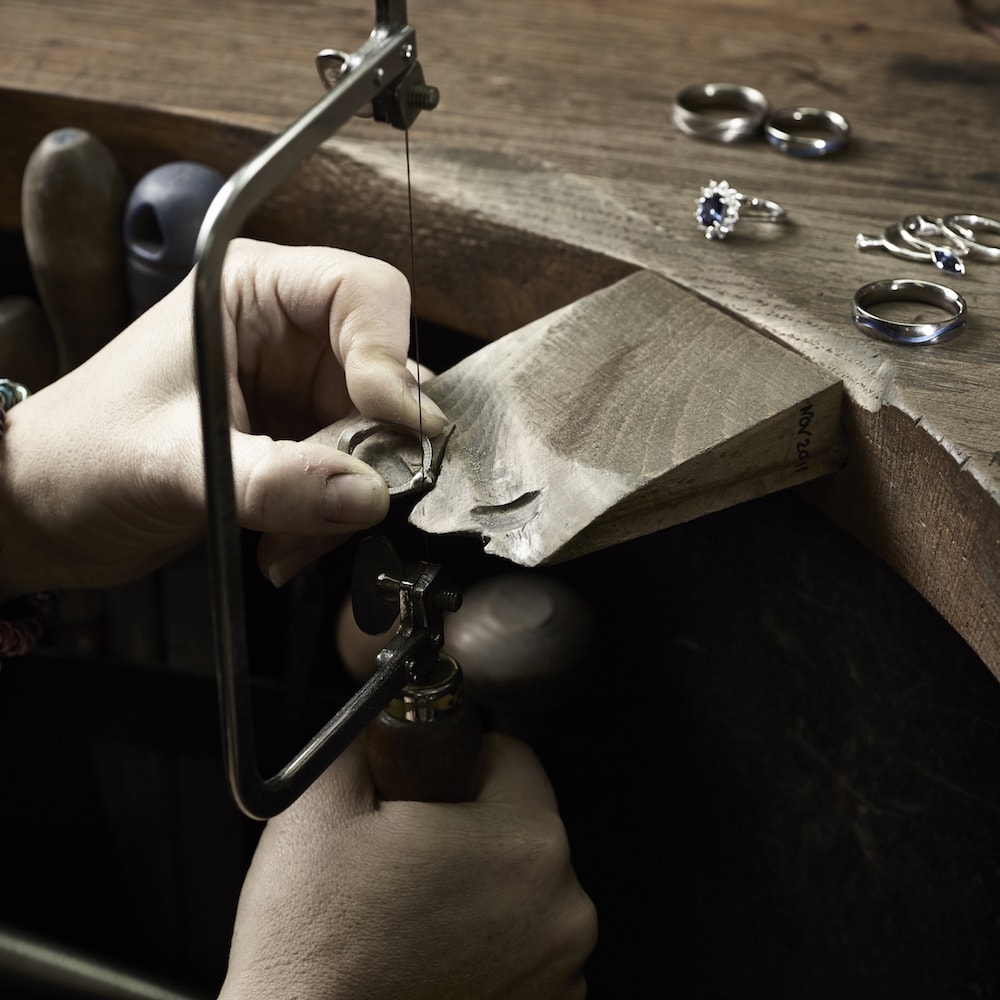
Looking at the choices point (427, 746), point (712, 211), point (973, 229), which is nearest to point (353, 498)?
point (427, 746)

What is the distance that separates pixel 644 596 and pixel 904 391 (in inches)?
12.6

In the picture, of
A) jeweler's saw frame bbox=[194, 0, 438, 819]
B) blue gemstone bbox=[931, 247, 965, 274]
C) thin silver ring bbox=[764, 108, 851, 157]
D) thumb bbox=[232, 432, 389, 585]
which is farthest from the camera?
thin silver ring bbox=[764, 108, 851, 157]

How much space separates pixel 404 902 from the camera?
1.64ft

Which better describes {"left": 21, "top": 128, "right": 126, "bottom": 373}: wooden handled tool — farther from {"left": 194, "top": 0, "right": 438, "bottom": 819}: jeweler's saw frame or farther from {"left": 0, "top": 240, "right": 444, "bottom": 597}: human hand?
{"left": 194, "top": 0, "right": 438, "bottom": 819}: jeweler's saw frame

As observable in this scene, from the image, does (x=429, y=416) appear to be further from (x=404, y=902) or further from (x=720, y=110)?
(x=720, y=110)

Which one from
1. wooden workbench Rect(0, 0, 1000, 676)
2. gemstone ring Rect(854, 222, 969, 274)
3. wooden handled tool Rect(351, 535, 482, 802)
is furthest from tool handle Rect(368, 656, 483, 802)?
gemstone ring Rect(854, 222, 969, 274)

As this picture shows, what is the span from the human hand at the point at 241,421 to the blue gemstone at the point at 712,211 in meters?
0.18

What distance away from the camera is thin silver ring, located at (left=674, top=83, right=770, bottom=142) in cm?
71

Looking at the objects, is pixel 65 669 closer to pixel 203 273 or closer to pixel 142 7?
pixel 142 7

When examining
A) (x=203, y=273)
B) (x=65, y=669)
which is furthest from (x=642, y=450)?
(x=65, y=669)

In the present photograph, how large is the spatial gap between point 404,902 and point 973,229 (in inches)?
17.3

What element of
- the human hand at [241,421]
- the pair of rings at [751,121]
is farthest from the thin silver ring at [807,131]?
the human hand at [241,421]

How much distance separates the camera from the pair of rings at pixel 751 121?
69 cm

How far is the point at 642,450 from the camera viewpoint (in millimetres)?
465
